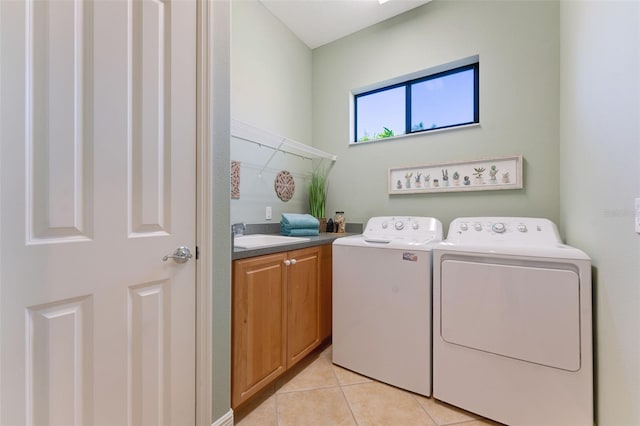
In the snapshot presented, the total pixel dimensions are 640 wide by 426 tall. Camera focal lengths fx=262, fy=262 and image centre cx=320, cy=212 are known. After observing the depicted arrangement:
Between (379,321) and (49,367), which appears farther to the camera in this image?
(379,321)

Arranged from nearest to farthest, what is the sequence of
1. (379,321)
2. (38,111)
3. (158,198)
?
(38,111), (158,198), (379,321)

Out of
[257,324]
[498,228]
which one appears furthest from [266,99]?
[498,228]

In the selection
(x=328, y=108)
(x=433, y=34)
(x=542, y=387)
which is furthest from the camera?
(x=328, y=108)

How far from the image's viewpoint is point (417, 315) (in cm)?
160

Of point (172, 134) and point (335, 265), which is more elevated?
point (172, 134)

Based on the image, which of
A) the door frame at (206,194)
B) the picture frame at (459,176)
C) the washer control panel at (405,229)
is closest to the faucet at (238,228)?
the door frame at (206,194)

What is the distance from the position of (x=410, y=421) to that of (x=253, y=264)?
3.93ft

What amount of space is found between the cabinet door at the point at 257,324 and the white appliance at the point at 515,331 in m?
0.94

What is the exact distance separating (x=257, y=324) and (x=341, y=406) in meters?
0.69

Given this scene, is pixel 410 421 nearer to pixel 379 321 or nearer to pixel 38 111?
pixel 379 321

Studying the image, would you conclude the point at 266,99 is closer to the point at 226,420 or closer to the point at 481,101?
the point at 481,101

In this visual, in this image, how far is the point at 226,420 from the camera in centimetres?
128

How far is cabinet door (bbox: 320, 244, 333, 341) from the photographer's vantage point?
6.63ft

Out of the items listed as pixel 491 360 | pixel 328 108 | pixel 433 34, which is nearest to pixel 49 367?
pixel 491 360
